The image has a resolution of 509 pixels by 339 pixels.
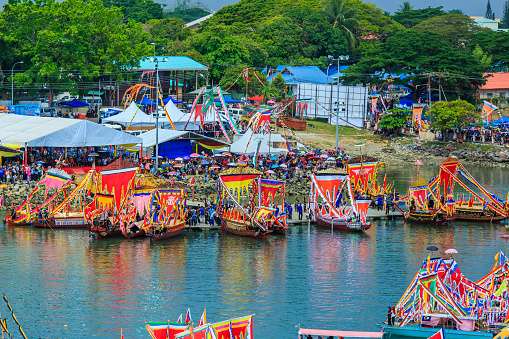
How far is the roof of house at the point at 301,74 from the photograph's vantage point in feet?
352

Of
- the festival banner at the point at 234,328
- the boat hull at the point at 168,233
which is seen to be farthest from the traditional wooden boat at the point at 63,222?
the festival banner at the point at 234,328

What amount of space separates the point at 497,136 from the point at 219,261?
197ft

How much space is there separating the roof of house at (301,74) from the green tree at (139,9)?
6195cm

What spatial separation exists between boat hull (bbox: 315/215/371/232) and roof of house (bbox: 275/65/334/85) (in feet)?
183

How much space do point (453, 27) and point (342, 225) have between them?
87.3 meters

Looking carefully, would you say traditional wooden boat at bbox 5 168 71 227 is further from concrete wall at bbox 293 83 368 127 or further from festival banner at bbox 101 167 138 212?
concrete wall at bbox 293 83 368 127

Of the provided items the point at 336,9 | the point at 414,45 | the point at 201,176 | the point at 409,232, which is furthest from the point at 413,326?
the point at 336,9

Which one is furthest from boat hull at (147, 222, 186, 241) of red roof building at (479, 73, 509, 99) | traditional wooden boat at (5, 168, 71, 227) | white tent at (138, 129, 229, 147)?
red roof building at (479, 73, 509, 99)

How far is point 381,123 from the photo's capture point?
9238 cm

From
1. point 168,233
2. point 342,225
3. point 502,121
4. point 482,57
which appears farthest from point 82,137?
point 482,57

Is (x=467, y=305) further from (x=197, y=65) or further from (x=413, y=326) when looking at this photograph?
(x=197, y=65)

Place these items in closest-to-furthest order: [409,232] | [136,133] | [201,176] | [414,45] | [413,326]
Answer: [413,326]
[409,232]
[201,176]
[136,133]
[414,45]

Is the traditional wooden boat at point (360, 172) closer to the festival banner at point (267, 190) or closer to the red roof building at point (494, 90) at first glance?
the festival banner at point (267, 190)

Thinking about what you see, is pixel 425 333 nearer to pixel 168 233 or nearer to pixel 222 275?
pixel 222 275
